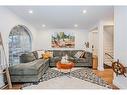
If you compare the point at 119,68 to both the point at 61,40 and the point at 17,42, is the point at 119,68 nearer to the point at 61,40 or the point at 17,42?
the point at 17,42

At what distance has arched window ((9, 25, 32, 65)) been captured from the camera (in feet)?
18.5

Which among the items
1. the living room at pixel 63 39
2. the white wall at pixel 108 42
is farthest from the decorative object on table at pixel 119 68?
the white wall at pixel 108 42

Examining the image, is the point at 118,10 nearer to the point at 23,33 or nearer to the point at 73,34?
the point at 23,33

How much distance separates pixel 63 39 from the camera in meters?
8.95

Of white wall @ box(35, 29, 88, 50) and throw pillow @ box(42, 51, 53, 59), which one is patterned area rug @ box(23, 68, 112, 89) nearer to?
throw pillow @ box(42, 51, 53, 59)

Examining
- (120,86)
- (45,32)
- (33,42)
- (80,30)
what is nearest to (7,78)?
(120,86)

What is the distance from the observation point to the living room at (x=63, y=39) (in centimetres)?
444

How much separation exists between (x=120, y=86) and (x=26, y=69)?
8.20 feet

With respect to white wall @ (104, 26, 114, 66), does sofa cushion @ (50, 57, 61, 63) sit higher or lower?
lower

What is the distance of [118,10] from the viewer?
4.19 meters

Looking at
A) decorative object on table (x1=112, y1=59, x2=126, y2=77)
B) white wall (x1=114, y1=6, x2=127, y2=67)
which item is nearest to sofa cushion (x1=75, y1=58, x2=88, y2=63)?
white wall (x1=114, y1=6, x2=127, y2=67)

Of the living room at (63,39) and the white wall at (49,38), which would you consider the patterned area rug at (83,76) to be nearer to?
the living room at (63,39)

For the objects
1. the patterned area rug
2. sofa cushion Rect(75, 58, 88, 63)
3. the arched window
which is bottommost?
the patterned area rug

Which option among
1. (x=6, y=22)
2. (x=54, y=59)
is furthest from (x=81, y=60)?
(x=6, y=22)
